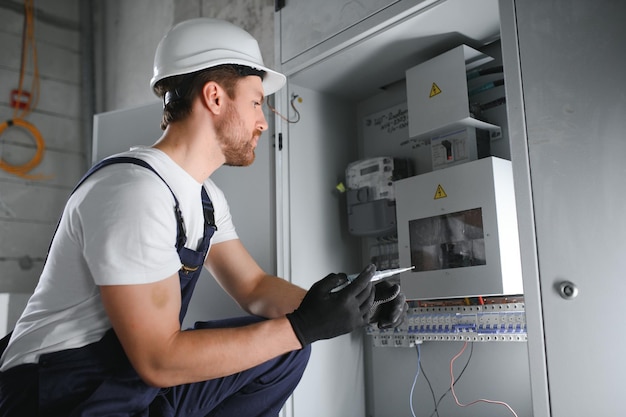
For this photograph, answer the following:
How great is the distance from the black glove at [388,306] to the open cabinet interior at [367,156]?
546mm

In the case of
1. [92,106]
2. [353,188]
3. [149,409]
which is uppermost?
[92,106]

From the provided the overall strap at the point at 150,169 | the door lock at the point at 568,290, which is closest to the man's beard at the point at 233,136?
the overall strap at the point at 150,169

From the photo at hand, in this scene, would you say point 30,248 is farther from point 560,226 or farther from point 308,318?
point 560,226

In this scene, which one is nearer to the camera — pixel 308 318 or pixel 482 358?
pixel 308 318

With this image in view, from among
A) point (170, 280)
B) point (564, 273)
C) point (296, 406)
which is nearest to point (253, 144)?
point (170, 280)

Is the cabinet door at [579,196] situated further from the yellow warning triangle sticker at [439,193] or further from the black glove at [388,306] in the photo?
the yellow warning triangle sticker at [439,193]

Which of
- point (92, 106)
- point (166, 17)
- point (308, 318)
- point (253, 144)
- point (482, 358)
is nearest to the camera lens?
point (308, 318)

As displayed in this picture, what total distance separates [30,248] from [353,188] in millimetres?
2267

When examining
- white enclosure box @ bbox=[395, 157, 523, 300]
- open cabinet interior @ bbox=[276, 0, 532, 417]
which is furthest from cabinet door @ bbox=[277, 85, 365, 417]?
white enclosure box @ bbox=[395, 157, 523, 300]

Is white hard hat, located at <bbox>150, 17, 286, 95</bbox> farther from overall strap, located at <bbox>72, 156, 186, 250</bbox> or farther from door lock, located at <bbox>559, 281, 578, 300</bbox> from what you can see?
door lock, located at <bbox>559, 281, 578, 300</bbox>

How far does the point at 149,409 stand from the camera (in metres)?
1.29

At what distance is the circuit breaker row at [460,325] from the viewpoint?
1699 millimetres

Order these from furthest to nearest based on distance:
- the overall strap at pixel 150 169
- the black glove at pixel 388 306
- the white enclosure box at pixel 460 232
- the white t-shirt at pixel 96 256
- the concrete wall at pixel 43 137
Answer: the concrete wall at pixel 43 137 → the white enclosure box at pixel 460 232 → the black glove at pixel 388 306 → the overall strap at pixel 150 169 → the white t-shirt at pixel 96 256

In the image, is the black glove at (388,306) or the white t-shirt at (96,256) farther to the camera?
the black glove at (388,306)
